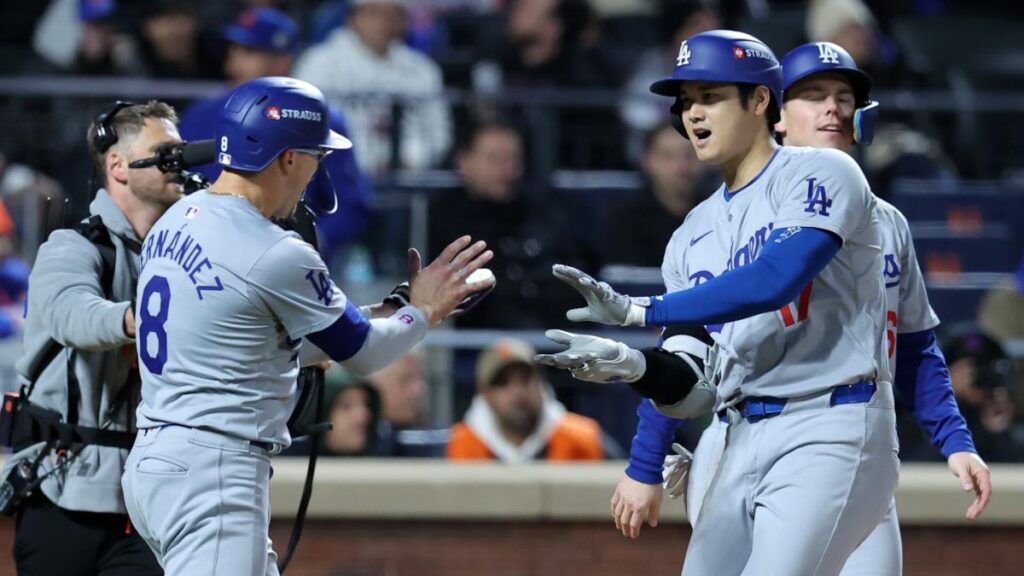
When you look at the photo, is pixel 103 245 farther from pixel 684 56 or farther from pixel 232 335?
pixel 684 56

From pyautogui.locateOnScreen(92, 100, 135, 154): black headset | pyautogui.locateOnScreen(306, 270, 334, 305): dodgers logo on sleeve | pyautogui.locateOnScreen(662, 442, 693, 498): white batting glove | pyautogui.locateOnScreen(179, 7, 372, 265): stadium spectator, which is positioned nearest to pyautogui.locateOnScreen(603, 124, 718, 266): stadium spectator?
pyautogui.locateOnScreen(179, 7, 372, 265): stadium spectator

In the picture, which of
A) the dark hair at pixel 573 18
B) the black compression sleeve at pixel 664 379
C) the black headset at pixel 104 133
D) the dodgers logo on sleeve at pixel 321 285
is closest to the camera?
the dodgers logo on sleeve at pixel 321 285

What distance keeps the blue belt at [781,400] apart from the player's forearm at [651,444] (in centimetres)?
30

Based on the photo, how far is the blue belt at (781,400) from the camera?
12.6ft

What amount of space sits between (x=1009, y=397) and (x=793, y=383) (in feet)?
11.6

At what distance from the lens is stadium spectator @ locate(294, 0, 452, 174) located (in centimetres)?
857

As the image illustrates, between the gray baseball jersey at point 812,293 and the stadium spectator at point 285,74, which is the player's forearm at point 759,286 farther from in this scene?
the stadium spectator at point 285,74

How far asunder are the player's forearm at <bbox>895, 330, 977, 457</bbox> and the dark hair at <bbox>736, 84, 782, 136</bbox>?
2.81ft

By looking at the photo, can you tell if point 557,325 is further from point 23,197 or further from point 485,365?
point 23,197

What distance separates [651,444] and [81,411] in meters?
1.51

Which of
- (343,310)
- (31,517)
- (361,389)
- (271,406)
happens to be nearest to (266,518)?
(271,406)

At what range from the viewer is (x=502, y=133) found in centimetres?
822

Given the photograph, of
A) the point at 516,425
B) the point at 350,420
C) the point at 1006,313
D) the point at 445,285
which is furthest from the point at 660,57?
the point at 445,285

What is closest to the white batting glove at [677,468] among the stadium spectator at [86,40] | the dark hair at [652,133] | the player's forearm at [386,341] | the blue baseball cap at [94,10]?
the player's forearm at [386,341]
